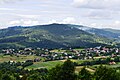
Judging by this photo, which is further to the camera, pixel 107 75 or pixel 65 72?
pixel 65 72

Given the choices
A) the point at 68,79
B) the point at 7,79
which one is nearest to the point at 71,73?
the point at 68,79

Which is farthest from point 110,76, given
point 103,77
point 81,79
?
point 81,79

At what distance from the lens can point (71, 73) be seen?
73750mm

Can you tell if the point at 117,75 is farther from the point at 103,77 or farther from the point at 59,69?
the point at 59,69

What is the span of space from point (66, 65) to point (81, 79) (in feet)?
14.4

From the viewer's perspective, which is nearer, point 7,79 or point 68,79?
point 68,79

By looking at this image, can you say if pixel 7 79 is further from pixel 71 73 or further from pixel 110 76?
pixel 110 76

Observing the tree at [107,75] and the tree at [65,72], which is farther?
the tree at [65,72]

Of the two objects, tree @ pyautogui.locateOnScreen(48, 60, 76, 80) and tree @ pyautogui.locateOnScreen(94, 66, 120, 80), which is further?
tree @ pyautogui.locateOnScreen(48, 60, 76, 80)

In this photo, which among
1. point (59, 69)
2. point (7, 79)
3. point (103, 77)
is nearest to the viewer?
point (103, 77)

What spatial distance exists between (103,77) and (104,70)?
75.6 inches

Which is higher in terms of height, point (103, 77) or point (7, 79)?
point (103, 77)

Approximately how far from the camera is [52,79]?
75.6 metres

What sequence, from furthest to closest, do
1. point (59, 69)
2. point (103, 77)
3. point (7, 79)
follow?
point (7, 79) → point (59, 69) → point (103, 77)
